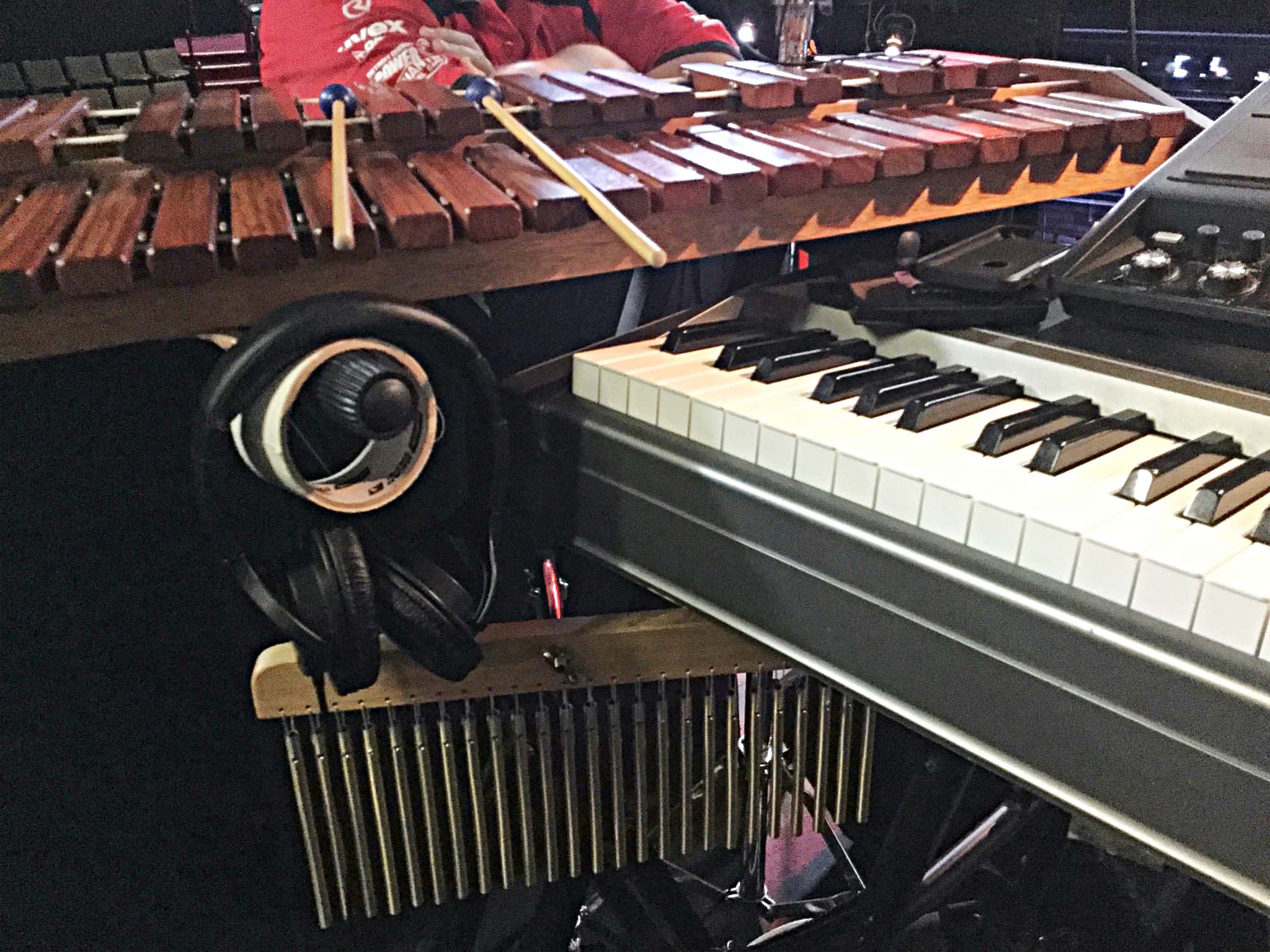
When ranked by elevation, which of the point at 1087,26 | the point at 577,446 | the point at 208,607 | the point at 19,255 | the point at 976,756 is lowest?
the point at 208,607

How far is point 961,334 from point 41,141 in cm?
85

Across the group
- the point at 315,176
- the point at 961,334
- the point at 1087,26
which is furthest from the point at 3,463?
the point at 1087,26

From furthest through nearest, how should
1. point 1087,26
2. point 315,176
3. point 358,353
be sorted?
1. point 1087,26
2. point 315,176
3. point 358,353

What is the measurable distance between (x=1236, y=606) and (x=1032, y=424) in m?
0.26

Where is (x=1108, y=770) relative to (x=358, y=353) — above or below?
below

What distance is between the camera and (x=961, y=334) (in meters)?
1.00

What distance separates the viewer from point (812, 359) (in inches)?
39.3

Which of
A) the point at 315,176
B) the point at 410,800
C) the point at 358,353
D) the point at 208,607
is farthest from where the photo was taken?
the point at 208,607

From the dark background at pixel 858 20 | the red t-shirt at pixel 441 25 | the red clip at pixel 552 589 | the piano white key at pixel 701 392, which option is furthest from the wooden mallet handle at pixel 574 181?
the dark background at pixel 858 20

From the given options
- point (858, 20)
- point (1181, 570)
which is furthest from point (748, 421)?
point (858, 20)

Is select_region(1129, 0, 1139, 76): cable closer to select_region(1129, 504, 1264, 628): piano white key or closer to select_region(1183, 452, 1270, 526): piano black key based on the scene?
select_region(1183, 452, 1270, 526): piano black key

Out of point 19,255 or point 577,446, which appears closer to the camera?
point 19,255

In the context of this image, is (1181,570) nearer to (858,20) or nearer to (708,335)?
(708,335)

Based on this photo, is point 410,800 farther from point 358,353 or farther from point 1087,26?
point 1087,26
